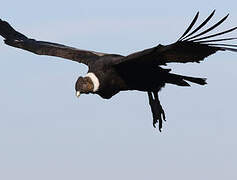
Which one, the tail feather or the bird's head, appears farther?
the tail feather

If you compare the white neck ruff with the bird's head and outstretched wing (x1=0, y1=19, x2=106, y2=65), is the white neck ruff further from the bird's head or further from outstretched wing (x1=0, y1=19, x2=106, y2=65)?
outstretched wing (x1=0, y1=19, x2=106, y2=65)

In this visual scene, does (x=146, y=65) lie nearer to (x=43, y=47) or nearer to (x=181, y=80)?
(x=181, y=80)

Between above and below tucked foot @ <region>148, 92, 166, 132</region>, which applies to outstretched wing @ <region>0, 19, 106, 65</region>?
above

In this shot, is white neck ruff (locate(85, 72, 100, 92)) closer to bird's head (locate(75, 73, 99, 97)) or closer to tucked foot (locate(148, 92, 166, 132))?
bird's head (locate(75, 73, 99, 97))

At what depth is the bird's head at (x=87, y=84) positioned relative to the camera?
42.6 feet

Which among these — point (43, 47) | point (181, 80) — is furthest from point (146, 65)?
point (43, 47)

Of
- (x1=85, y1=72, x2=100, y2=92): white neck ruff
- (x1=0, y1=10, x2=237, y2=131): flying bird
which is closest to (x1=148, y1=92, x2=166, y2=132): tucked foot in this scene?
(x1=0, y1=10, x2=237, y2=131): flying bird

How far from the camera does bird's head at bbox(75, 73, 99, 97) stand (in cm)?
1298

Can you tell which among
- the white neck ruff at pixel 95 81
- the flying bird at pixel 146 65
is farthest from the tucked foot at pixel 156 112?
the white neck ruff at pixel 95 81

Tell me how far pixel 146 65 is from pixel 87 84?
1018mm

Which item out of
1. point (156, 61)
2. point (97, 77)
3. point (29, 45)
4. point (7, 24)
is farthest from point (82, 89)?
point (7, 24)

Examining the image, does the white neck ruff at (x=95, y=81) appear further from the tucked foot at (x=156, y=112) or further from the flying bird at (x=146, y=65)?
the tucked foot at (x=156, y=112)

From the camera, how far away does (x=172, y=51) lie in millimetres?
12117

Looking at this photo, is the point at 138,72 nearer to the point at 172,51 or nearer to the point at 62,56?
the point at 172,51
